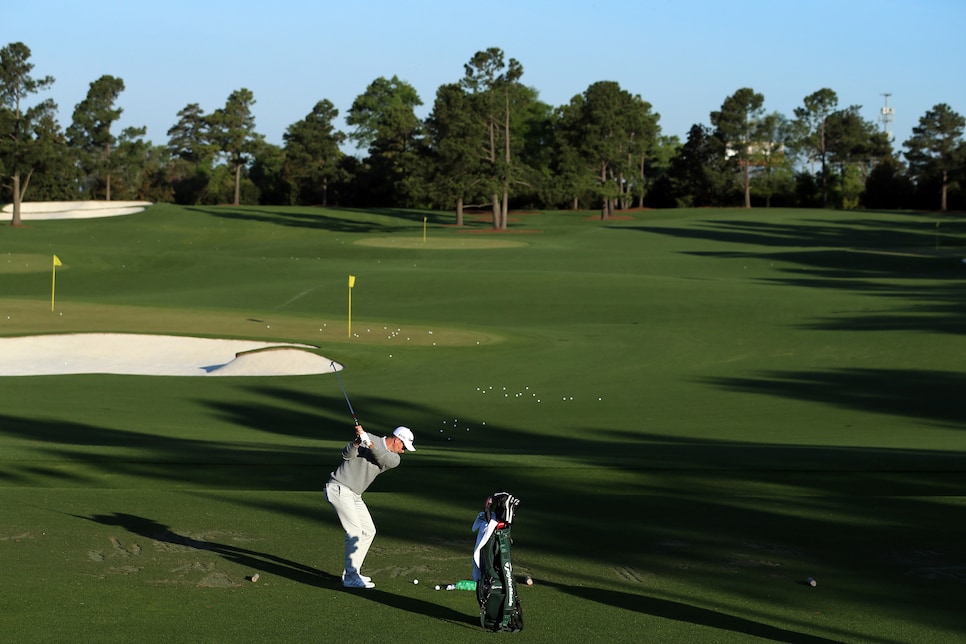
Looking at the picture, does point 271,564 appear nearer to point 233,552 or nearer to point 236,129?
point 233,552

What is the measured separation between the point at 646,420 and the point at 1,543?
43.6 feet

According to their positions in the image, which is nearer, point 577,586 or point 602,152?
point 577,586

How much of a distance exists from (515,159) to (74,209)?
40269 millimetres

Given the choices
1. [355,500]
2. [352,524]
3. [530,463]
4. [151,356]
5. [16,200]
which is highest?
[16,200]

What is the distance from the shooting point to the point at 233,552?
35.0ft

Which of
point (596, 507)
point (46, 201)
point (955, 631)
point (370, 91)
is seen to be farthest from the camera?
point (370, 91)

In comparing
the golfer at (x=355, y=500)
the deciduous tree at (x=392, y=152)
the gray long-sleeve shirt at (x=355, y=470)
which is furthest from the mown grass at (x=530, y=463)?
the deciduous tree at (x=392, y=152)

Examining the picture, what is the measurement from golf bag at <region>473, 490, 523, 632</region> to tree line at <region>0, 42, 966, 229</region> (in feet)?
225

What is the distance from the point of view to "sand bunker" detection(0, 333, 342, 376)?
28.3 metres

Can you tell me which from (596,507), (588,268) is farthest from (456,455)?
(588,268)

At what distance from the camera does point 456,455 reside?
1680 cm

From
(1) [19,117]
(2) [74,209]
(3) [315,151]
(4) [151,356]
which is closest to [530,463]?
(4) [151,356]

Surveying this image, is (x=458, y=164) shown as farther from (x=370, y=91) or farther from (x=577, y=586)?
(x=370, y=91)

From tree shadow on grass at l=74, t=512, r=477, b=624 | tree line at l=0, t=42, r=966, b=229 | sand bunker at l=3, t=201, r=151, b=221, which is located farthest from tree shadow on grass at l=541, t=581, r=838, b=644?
sand bunker at l=3, t=201, r=151, b=221
